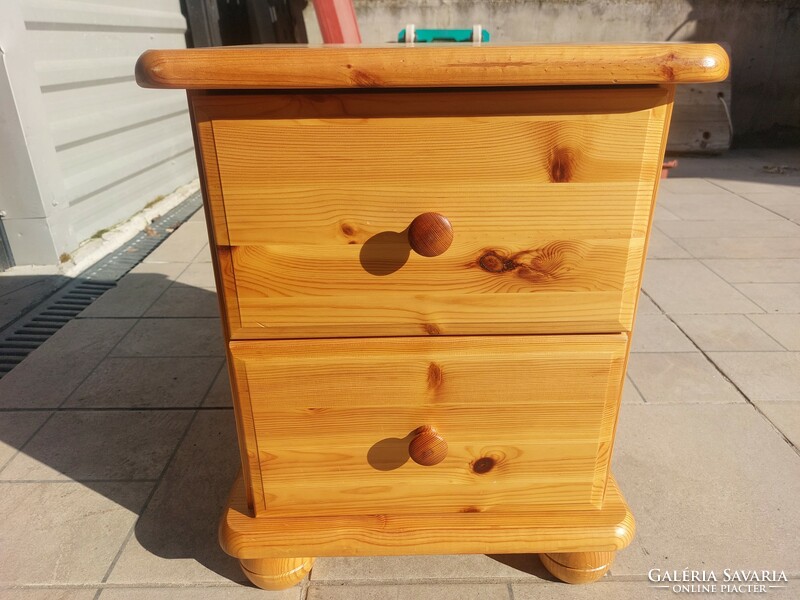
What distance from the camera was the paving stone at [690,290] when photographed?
8.06ft

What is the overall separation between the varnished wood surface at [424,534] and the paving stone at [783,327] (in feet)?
4.78

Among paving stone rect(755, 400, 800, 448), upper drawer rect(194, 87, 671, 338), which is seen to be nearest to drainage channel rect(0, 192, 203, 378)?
upper drawer rect(194, 87, 671, 338)

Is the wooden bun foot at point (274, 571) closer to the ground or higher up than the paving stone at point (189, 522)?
higher up

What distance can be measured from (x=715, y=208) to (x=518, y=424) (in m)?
3.47

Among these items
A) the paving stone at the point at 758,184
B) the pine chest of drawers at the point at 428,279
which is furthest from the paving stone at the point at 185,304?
the paving stone at the point at 758,184

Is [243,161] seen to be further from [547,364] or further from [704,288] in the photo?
[704,288]

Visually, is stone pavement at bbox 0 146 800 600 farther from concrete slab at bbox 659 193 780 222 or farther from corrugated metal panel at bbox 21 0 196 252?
concrete slab at bbox 659 193 780 222

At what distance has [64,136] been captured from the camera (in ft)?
9.34

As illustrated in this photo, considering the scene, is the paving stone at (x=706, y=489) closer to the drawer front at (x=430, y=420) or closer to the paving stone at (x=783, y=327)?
the drawer front at (x=430, y=420)

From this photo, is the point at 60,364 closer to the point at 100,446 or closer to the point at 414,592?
the point at 100,446

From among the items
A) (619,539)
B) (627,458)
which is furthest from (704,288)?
(619,539)

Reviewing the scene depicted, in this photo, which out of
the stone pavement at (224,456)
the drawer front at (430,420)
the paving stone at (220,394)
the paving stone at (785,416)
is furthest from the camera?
the paving stone at (220,394)

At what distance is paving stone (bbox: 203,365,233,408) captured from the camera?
1820mm

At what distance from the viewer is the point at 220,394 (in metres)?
1.87
